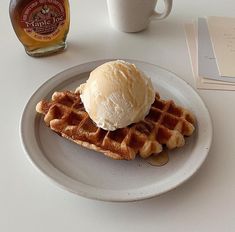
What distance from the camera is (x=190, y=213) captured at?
65 cm

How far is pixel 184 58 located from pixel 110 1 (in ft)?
0.80

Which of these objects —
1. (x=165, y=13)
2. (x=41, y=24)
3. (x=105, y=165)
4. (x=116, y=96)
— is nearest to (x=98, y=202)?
(x=105, y=165)

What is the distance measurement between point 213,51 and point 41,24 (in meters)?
0.44

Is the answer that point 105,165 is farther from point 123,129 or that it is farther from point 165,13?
point 165,13

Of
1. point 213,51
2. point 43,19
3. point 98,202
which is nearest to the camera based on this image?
point 98,202

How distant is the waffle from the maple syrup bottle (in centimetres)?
20

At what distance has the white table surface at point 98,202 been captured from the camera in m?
0.64

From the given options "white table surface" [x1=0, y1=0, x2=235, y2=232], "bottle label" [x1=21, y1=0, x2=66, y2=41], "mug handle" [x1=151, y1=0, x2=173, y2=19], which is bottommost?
"white table surface" [x1=0, y1=0, x2=235, y2=232]

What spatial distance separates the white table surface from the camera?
0.64 m

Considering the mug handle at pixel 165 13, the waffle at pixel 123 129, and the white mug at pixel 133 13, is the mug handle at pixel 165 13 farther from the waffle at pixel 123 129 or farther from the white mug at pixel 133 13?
the waffle at pixel 123 129

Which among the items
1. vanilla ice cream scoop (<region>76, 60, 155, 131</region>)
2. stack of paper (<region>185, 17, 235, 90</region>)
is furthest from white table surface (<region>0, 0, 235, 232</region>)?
vanilla ice cream scoop (<region>76, 60, 155, 131</region>)

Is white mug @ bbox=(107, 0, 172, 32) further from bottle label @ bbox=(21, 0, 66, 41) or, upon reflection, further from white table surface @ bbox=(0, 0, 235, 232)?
bottle label @ bbox=(21, 0, 66, 41)

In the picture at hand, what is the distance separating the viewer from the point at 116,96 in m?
0.70

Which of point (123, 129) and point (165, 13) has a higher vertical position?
point (165, 13)
